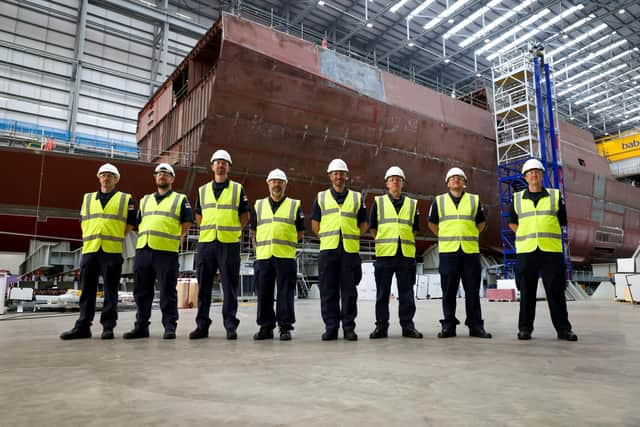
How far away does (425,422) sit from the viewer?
148 cm

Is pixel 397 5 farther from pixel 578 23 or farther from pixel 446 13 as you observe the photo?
pixel 578 23

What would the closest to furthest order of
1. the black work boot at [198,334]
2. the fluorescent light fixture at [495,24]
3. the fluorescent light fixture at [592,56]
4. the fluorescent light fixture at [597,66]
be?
the black work boot at [198,334] → the fluorescent light fixture at [495,24] → the fluorescent light fixture at [592,56] → the fluorescent light fixture at [597,66]

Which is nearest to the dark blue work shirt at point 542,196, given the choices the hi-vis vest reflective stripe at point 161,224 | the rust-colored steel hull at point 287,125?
the hi-vis vest reflective stripe at point 161,224

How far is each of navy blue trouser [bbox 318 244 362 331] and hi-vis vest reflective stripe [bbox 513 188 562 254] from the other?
1.54 meters

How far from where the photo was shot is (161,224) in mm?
4270

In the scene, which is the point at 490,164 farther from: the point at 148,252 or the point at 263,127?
the point at 148,252

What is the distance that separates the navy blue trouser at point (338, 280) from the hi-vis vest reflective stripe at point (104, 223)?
1950 mm

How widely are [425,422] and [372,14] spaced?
2718 cm

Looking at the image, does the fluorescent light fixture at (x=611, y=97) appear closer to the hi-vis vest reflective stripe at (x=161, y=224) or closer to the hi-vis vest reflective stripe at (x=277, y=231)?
the hi-vis vest reflective stripe at (x=277, y=231)

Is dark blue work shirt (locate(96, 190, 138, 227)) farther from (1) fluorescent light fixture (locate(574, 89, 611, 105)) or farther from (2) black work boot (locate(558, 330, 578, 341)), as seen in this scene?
(1) fluorescent light fixture (locate(574, 89, 611, 105))

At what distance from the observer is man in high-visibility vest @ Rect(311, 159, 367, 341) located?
414 cm

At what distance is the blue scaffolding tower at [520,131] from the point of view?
16219 millimetres

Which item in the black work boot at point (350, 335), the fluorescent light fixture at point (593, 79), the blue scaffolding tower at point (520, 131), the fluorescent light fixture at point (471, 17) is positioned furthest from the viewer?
the fluorescent light fixture at point (593, 79)

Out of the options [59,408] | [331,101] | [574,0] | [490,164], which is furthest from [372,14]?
[59,408]
